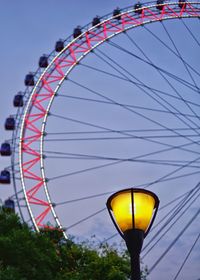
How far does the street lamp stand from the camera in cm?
460

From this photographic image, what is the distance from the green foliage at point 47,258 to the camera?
15.5 meters

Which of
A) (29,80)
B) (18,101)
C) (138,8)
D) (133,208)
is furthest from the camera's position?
(138,8)

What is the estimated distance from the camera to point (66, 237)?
67.8 ft

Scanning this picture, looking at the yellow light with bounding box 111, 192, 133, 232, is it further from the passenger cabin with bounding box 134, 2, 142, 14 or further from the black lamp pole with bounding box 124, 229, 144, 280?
the passenger cabin with bounding box 134, 2, 142, 14

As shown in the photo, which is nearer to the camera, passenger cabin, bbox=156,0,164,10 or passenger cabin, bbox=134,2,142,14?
passenger cabin, bbox=156,0,164,10

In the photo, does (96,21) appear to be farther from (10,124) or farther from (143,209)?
(143,209)

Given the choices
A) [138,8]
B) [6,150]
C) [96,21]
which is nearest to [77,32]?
[96,21]

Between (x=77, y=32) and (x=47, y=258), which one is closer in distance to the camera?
(x=47, y=258)

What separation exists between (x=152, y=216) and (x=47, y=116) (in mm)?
19835

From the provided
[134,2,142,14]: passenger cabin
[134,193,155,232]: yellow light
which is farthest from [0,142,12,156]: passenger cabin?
[134,193,155,232]: yellow light

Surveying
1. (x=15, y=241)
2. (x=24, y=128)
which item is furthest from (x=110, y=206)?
(x=24, y=128)

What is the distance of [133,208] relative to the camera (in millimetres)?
4566

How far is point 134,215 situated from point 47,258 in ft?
41.6

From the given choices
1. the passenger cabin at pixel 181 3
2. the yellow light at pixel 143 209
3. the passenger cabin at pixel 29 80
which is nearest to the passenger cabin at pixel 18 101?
the passenger cabin at pixel 29 80
